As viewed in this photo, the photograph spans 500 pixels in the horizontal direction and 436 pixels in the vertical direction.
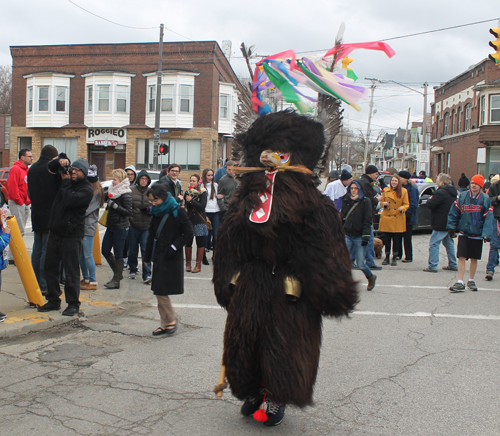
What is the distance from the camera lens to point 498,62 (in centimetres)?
1152

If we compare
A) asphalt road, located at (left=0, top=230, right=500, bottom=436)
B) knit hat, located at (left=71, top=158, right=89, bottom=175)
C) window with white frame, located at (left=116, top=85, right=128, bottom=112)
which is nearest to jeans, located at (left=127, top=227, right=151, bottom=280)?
asphalt road, located at (left=0, top=230, right=500, bottom=436)

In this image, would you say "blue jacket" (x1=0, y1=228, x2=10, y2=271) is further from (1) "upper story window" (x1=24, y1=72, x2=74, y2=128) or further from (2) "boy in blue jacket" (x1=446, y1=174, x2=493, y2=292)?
(1) "upper story window" (x1=24, y1=72, x2=74, y2=128)

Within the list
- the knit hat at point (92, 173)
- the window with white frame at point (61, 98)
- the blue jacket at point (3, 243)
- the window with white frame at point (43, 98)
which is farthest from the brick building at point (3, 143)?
the blue jacket at point (3, 243)

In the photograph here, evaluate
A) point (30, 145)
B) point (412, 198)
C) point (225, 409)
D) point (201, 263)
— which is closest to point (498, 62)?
point (412, 198)

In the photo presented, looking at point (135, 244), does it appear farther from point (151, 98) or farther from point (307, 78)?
point (151, 98)

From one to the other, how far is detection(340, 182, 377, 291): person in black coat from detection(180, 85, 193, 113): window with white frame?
85.2ft

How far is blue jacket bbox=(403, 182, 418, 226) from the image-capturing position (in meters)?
10.8

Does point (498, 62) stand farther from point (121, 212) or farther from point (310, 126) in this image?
point (310, 126)

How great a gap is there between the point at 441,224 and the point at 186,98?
25.6 meters

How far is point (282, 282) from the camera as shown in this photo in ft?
10.8

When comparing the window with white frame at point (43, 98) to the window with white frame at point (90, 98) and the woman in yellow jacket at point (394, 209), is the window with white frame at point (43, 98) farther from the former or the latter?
the woman in yellow jacket at point (394, 209)

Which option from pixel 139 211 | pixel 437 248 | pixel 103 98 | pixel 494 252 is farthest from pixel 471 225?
pixel 103 98

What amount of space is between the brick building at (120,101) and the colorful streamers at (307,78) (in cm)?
2879

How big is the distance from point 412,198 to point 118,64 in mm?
27502
